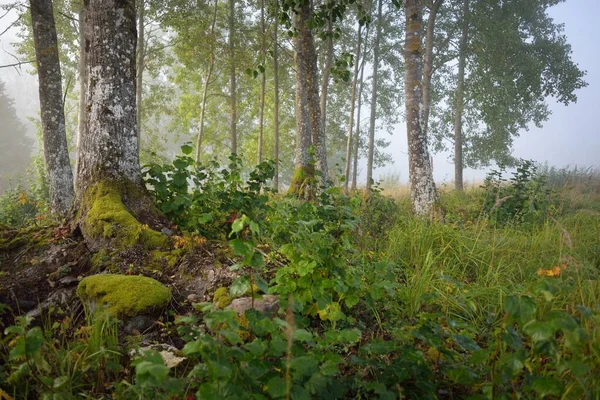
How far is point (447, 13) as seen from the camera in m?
15.0

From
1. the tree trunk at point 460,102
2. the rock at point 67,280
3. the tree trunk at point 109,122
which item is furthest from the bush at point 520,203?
the tree trunk at point 460,102

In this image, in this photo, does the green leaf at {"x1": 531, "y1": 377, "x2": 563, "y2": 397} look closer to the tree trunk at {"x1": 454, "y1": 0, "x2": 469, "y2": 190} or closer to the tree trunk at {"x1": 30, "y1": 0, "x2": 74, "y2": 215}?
the tree trunk at {"x1": 30, "y1": 0, "x2": 74, "y2": 215}

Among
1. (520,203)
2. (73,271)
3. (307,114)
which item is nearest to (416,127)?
(520,203)

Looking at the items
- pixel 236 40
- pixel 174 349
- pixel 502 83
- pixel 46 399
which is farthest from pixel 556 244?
pixel 236 40

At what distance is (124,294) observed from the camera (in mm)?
2594

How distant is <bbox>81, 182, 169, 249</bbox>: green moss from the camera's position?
3463 millimetres

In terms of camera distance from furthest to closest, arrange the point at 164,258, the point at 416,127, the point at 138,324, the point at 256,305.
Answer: the point at 416,127
the point at 164,258
the point at 256,305
the point at 138,324

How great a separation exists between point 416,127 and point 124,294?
552 centimetres

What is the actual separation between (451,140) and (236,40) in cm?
1192

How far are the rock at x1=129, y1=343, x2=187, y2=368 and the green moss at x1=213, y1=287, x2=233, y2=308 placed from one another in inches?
18.5

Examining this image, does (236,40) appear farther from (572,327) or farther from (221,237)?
(572,327)

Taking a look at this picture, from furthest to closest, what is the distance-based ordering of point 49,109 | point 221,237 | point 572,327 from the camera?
1. point 49,109
2. point 221,237
3. point 572,327

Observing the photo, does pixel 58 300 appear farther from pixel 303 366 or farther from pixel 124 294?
pixel 303 366

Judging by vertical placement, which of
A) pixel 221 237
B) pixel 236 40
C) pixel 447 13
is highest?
pixel 447 13
